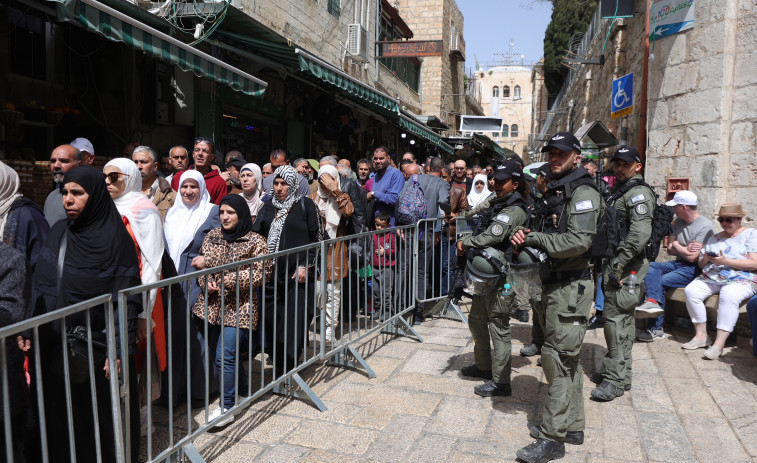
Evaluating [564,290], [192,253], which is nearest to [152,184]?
[192,253]

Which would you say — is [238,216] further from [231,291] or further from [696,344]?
[696,344]

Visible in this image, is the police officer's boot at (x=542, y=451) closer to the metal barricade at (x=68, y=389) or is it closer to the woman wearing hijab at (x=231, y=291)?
the woman wearing hijab at (x=231, y=291)

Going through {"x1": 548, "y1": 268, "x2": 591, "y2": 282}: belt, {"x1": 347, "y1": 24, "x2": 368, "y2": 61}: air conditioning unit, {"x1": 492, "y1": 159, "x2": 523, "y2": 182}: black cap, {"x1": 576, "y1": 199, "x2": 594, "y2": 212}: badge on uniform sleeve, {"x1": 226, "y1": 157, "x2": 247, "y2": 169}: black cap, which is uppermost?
{"x1": 347, "y1": 24, "x2": 368, "y2": 61}: air conditioning unit

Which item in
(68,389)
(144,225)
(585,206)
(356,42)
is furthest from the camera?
(356,42)

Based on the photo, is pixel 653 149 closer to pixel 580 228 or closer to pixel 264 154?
pixel 580 228

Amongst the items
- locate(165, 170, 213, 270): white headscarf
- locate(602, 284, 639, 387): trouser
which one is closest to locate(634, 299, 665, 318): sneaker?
locate(602, 284, 639, 387): trouser

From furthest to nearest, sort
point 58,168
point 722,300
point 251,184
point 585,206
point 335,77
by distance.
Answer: point 335,77 → point 722,300 → point 251,184 → point 58,168 → point 585,206

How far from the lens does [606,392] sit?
4.26 metres

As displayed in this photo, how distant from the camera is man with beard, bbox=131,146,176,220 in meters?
4.71

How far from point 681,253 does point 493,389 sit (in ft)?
10.9

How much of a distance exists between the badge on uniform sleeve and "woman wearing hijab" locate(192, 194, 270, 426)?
211 cm

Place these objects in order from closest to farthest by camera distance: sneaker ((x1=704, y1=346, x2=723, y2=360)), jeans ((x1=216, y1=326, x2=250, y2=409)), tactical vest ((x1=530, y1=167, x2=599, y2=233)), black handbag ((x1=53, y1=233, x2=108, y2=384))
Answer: black handbag ((x1=53, y1=233, x2=108, y2=384)) < tactical vest ((x1=530, y1=167, x2=599, y2=233)) < jeans ((x1=216, y1=326, x2=250, y2=409)) < sneaker ((x1=704, y1=346, x2=723, y2=360))

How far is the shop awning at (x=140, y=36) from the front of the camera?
4.20 metres

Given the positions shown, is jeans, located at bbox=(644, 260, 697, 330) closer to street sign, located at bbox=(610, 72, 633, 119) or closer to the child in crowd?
the child in crowd
